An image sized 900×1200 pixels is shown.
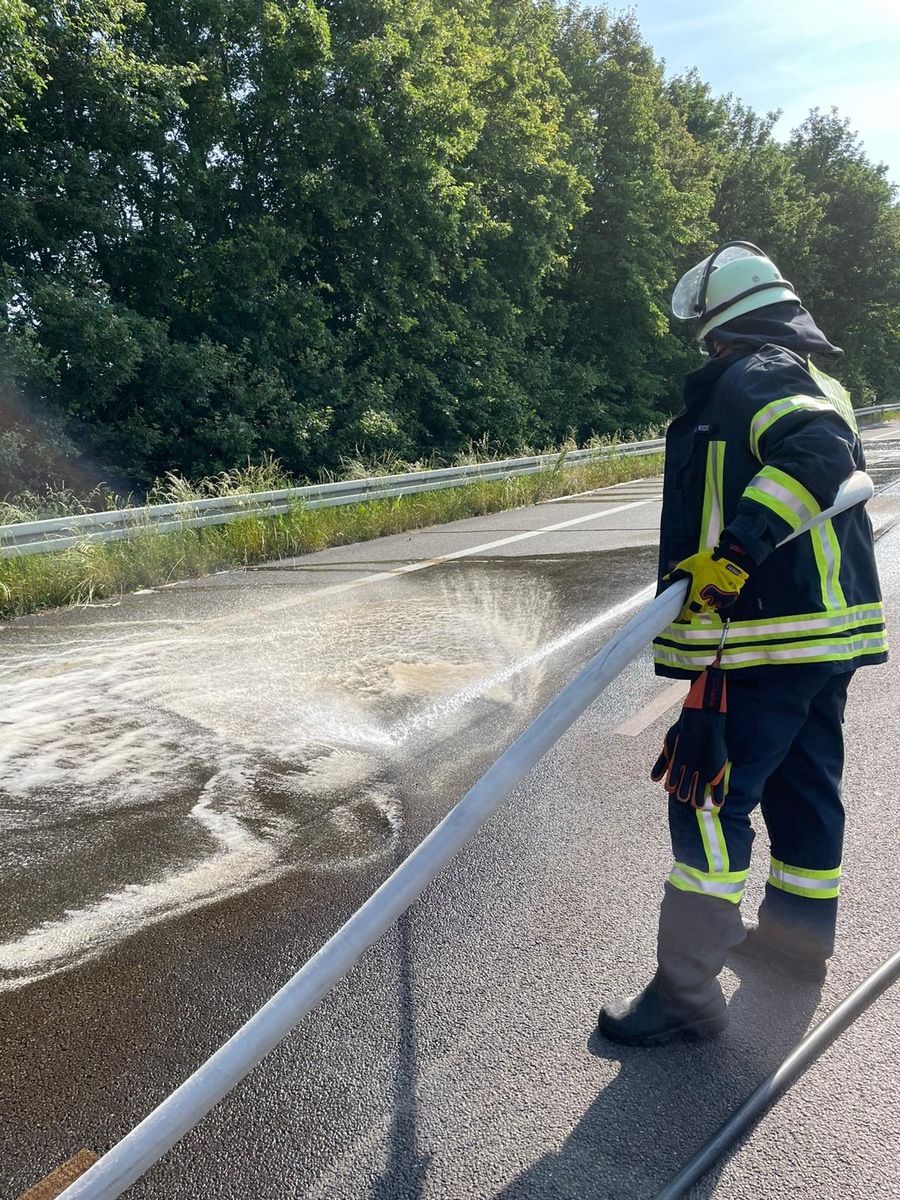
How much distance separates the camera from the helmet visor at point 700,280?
272cm

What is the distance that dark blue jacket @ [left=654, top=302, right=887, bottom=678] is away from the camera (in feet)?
7.57

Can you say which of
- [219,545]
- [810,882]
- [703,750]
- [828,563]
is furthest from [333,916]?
[219,545]

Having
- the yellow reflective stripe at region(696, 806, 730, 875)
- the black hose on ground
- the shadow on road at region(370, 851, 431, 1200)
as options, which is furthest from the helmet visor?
the shadow on road at region(370, 851, 431, 1200)

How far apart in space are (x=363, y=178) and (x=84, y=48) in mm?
7108

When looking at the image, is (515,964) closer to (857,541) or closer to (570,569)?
(857,541)

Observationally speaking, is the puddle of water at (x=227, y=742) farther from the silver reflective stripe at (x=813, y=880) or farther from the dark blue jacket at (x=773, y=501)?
the dark blue jacket at (x=773, y=501)

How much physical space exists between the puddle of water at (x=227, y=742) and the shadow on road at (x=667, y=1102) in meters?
1.31

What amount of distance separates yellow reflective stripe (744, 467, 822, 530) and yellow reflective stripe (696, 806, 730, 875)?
0.78 m

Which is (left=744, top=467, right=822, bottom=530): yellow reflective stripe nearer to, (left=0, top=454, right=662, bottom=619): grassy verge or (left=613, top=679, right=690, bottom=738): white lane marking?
(left=613, top=679, right=690, bottom=738): white lane marking

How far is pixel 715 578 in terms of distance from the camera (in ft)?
7.68

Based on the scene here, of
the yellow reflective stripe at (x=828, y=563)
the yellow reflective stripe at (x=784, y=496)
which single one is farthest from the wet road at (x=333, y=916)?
the yellow reflective stripe at (x=784, y=496)

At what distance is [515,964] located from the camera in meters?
2.68

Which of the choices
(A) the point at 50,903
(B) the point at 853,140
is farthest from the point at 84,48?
(B) the point at 853,140

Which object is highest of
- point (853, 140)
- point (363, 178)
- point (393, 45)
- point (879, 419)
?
point (853, 140)
